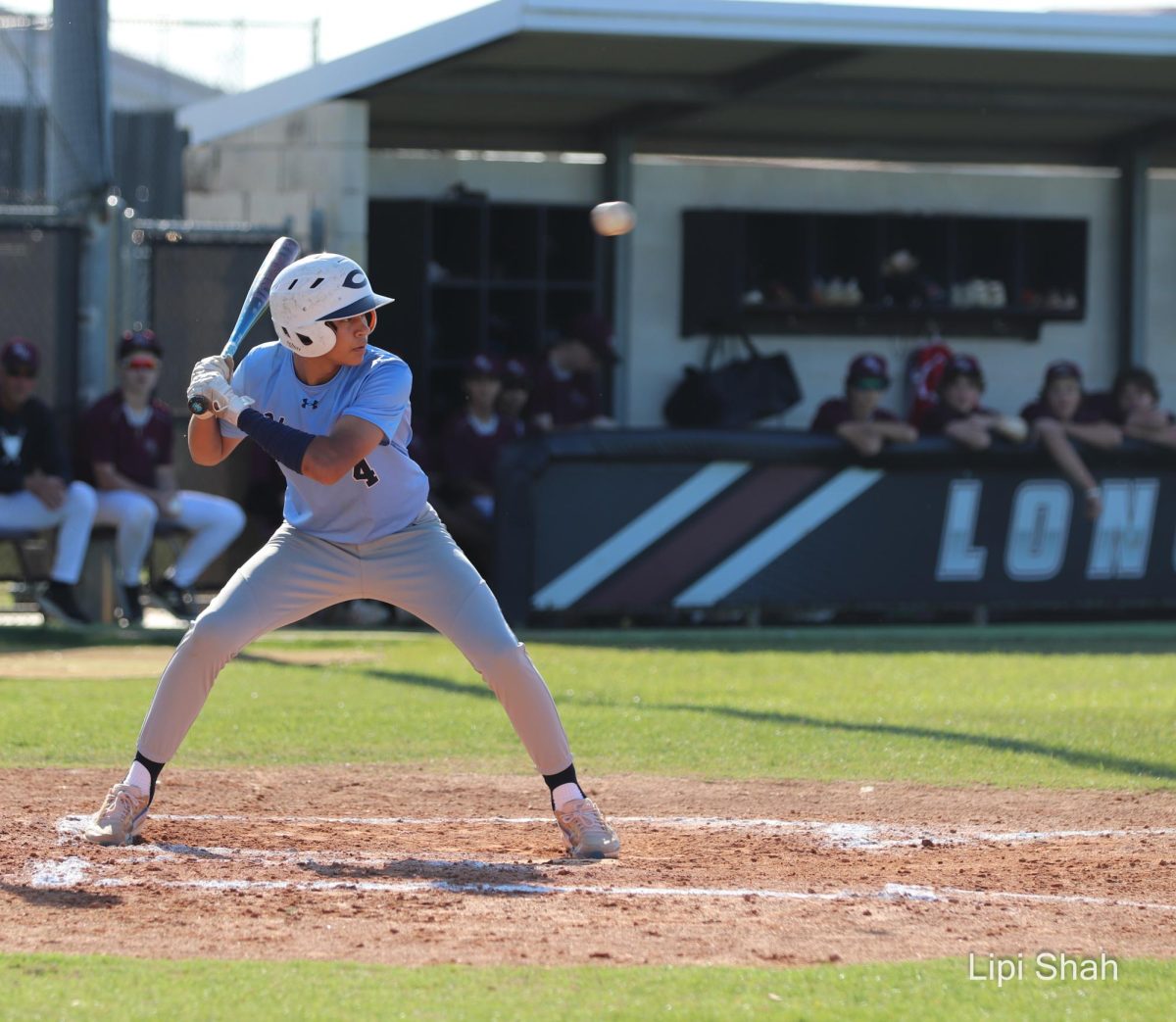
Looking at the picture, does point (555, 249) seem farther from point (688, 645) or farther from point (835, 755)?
point (835, 755)

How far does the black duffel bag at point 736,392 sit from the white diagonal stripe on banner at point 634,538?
8.60 ft

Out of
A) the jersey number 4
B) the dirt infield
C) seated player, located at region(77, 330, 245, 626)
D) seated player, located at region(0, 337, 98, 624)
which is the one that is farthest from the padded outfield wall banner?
the jersey number 4

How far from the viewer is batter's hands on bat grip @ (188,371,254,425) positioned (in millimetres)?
4816

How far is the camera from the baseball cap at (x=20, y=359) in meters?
10.7

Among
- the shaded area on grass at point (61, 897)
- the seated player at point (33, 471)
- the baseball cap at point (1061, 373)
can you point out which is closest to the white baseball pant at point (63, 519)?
the seated player at point (33, 471)

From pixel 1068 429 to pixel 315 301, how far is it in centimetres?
814

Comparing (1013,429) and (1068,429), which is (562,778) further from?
(1068,429)

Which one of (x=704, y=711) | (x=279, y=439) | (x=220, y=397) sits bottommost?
(x=704, y=711)

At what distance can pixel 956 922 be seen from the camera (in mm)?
4309

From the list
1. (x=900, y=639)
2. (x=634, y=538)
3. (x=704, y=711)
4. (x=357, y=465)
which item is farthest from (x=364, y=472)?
(x=900, y=639)

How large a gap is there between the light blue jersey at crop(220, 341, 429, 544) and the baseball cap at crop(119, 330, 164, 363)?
6.17 meters

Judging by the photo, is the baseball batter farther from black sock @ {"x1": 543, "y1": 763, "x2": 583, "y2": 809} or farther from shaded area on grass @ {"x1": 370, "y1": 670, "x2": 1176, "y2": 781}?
shaded area on grass @ {"x1": 370, "y1": 670, "x2": 1176, "y2": 781}

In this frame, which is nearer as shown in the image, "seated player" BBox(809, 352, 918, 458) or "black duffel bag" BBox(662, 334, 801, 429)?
"seated player" BBox(809, 352, 918, 458)

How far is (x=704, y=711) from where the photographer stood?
801cm
